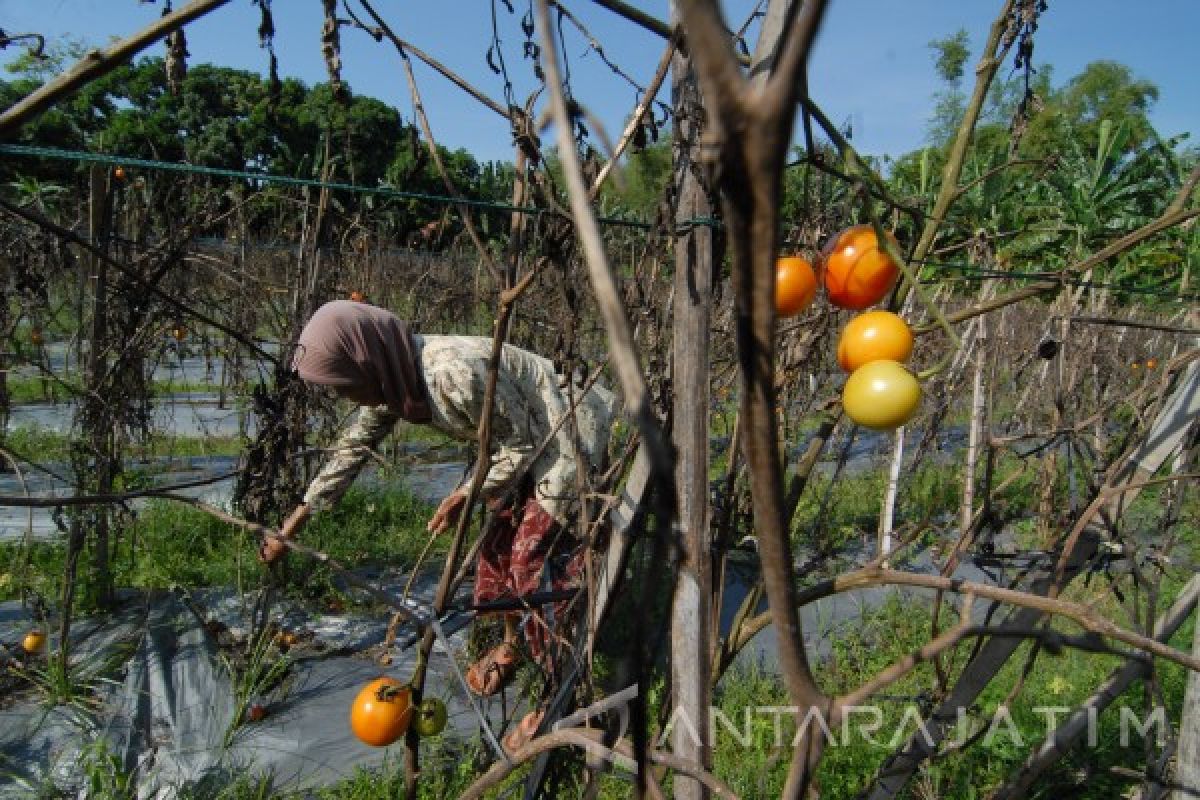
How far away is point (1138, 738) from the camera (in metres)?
2.22

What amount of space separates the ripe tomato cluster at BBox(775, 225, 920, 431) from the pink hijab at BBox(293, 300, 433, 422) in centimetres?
144

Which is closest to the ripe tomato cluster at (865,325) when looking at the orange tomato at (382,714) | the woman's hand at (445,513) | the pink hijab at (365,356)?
the orange tomato at (382,714)

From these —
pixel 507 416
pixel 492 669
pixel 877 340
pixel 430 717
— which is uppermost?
pixel 877 340

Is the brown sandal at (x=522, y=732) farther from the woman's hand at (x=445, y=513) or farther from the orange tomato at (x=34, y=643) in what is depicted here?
the orange tomato at (x=34, y=643)

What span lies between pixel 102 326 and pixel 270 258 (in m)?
3.76

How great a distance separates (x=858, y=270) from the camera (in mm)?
861

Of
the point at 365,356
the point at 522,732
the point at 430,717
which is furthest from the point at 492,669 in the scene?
the point at 365,356

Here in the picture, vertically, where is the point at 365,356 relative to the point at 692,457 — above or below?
above

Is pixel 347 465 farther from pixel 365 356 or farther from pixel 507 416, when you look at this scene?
pixel 507 416

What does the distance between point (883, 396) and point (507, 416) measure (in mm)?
1541

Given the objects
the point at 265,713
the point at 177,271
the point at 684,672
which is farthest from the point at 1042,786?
the point at 177,271

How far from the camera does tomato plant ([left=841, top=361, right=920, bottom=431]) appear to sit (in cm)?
62

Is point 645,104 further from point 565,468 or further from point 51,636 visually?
point 51,636

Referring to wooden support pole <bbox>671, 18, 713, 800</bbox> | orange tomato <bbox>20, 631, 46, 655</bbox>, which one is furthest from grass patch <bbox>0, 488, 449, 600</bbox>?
wooden support pole <bbox>671, 18, 713, 800</bbox>
